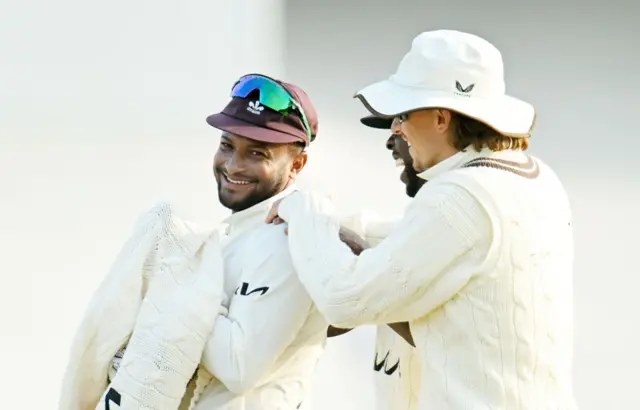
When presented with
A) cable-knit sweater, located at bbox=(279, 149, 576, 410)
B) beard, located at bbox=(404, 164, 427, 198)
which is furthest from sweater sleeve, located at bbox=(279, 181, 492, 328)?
beard, located at bbox=(404, 164, 427, 198)

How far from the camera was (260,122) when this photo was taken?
2109mm

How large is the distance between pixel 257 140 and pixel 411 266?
1.38 ft

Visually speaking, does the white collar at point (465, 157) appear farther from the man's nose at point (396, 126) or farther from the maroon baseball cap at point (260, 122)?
the maroon baseball cap at point (260, 122)

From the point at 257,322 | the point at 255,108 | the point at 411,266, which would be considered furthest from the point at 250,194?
the point at 411,266

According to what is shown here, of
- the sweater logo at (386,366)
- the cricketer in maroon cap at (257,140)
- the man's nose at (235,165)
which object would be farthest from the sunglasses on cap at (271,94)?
the sweater logo at (386,366)

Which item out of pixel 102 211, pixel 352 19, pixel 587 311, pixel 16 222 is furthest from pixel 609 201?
pixel 16 222

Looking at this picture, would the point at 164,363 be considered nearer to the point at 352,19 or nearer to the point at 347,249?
the point at 347,249

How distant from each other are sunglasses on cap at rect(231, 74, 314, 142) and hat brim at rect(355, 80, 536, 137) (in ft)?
0.60

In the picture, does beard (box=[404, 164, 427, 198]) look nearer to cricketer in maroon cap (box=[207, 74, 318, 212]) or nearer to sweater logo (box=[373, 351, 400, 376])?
cricketer in maroon cap (box=[207, 74, 318, 212])

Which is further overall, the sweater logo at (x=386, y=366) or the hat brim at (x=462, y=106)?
the sweater logo at (x=386, y=366)

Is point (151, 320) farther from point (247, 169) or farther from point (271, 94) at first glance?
point (271, 94)

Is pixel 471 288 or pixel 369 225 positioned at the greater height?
pixel 471 288

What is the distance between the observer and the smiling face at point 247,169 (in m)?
2.12

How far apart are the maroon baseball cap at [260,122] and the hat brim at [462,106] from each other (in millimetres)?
184
